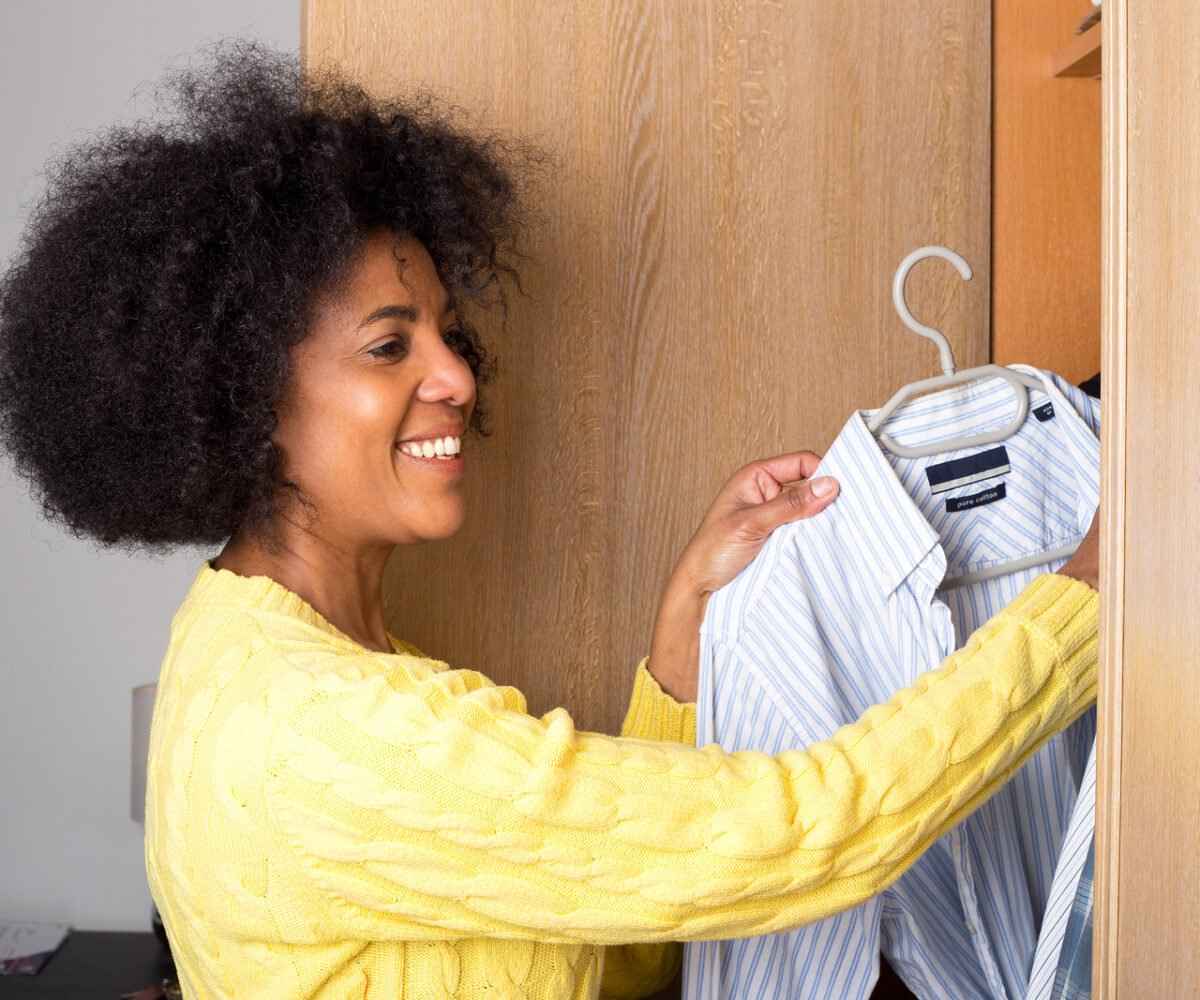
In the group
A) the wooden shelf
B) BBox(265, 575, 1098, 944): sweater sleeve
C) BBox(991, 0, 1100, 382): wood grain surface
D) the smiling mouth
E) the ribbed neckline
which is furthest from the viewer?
BBox(991, 0, 1100, 382): wood grain surface

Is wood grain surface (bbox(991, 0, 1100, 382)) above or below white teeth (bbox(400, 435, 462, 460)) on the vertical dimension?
above

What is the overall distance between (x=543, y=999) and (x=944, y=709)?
458 mm

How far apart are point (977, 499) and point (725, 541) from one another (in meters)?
0.28

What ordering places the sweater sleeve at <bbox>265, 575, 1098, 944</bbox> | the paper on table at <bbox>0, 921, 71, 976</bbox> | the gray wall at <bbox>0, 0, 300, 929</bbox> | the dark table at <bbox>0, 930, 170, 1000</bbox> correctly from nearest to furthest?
the sweater sleeve at <bbox>265, 575, 1098, 944</bbox>
the dark table at <bbox>0, 930, 170, 1000</bbox>
the paper on table at <bbox>0, 921, 71, 976</bbox>
the gray wall at <bbox>0, 0, 300, 929</bbox>

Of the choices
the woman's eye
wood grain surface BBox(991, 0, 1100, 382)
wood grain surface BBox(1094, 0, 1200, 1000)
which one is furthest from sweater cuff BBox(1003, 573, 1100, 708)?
wood grain surface BBox(991, 0, 1100, 382)

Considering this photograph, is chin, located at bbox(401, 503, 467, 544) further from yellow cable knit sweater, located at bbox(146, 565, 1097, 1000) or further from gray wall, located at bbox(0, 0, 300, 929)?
gray wall, located at bbox(0, 0, 300, 929)

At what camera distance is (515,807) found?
965 mm

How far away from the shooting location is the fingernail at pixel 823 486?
137 cm

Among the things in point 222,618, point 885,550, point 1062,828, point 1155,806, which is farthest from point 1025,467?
point 222,618

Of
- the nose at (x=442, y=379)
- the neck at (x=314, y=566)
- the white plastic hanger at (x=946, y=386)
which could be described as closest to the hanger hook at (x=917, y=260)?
the white plastic hanger at (x=946, y=386)

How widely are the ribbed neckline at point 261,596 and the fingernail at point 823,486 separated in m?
0.49

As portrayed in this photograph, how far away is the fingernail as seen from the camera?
4.49 feet

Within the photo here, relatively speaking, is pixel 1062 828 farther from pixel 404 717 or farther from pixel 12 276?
pixel 12 276

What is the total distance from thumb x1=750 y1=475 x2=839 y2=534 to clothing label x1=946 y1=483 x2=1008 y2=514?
0.16 m
